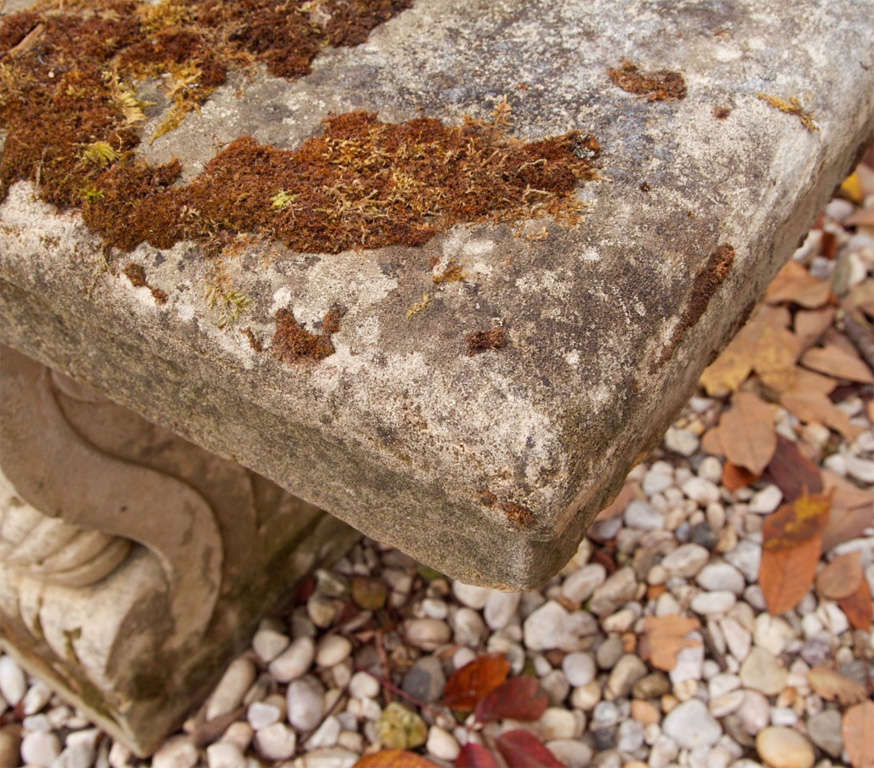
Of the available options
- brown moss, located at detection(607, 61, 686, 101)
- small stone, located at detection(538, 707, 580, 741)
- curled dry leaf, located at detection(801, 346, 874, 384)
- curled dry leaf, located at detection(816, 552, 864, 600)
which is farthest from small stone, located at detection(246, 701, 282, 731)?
curled dry leaf, located at detection(801, 346, 874, 384)

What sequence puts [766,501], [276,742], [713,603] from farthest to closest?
[766,501] < [713,603] < [276,742]

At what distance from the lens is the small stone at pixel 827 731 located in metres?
1.46

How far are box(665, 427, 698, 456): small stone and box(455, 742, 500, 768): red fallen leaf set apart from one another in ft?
2.54

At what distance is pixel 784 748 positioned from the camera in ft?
4.76

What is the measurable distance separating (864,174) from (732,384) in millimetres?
865

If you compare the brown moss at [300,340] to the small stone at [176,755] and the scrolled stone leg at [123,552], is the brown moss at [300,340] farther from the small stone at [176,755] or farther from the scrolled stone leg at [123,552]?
the small stone at [176,755]

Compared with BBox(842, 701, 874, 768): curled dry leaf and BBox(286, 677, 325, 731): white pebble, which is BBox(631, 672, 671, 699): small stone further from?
BBox(286, 677, 325, 731): white pebble

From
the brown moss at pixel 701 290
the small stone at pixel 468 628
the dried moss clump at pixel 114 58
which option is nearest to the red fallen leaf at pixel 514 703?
the small stone at pixel 468 628

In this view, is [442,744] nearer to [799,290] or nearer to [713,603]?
[713,603]

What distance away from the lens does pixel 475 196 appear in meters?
0.85

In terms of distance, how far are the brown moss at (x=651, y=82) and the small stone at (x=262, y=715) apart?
1.16m

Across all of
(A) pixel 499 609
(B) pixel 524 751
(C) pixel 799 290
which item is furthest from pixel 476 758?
(C) pixel 799 290

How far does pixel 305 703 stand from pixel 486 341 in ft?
3.40

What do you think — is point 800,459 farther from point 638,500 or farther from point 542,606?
point 542,606
